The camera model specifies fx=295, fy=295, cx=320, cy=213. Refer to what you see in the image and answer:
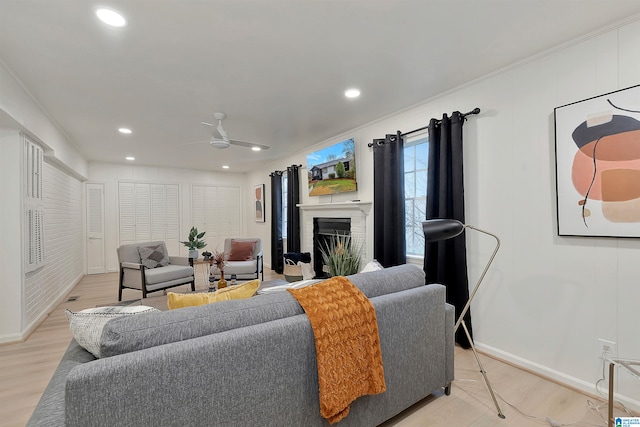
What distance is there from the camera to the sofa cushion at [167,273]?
3.93m

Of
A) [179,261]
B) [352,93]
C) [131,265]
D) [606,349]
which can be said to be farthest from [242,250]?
[606,349]

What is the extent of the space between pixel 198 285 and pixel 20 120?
125 inches

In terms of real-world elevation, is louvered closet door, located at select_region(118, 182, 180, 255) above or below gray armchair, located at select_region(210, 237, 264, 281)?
above

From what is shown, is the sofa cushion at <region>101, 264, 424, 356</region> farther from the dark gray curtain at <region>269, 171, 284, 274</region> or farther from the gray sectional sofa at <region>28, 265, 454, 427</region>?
the dark gray curtain at <region>269, 171, 284, 274</region>

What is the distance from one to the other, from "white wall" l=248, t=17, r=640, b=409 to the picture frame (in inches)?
191

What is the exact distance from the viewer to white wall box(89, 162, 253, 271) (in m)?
6.29

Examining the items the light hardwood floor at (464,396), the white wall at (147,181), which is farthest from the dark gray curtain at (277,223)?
the light hardwood floor at (464,396)

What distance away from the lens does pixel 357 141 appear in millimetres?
3990

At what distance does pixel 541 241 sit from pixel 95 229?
24.6 feet

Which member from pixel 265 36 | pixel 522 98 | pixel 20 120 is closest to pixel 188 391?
pixel 265 36

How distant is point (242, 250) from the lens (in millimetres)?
4938

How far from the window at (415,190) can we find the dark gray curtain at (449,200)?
1.17 ft

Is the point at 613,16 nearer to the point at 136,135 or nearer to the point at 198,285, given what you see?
the point at 136,135

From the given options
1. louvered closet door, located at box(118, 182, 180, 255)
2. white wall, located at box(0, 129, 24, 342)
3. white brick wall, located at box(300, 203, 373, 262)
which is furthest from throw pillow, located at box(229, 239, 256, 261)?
louvered closet door, located at box(118, 182, 180, 255)
